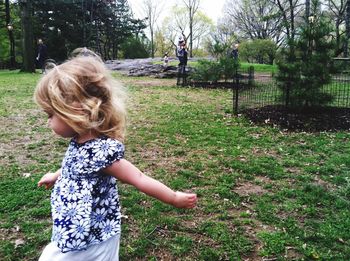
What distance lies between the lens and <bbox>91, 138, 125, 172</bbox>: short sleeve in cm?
157

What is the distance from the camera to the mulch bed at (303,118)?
716 cm

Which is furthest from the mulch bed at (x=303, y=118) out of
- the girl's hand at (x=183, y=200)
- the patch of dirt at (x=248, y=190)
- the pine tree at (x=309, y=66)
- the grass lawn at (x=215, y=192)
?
the girl's hand at (x=183, y=200)

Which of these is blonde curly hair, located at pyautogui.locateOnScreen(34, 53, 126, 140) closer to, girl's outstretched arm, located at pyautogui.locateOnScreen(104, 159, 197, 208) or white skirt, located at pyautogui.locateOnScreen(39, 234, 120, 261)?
girl's outstretched arm, located at pyautogui.locateOnScreen(104, 159, 197, 208)

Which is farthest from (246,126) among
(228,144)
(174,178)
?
(174,178)

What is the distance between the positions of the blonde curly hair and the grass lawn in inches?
62.1

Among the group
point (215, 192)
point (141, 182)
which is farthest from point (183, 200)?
point (215, 192)

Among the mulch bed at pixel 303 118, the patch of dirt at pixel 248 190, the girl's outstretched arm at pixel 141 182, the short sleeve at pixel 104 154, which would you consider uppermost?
the short sleeve at pixel 104 154

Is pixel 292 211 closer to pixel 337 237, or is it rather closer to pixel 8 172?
pixel 337 237

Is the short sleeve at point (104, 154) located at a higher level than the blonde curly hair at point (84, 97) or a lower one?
lower

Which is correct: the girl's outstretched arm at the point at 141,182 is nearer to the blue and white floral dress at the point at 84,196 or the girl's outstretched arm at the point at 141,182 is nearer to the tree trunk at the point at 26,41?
the blue and white floral dress at the point at 84,196

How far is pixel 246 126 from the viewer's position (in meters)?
7.37

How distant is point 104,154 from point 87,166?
0.09 metres

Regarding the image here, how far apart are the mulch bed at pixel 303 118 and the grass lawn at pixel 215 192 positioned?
0.40 meters

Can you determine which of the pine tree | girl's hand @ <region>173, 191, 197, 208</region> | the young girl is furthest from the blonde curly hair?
the pine tree
